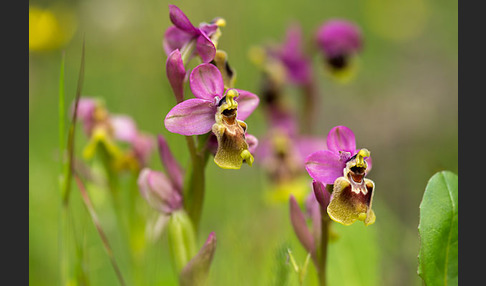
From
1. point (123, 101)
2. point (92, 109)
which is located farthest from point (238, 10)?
point (92, 109)

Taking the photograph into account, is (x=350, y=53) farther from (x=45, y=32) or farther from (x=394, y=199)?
(x=45, y=32)

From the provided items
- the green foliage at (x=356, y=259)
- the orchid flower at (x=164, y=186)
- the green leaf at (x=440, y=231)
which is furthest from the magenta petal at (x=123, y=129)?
the green leaf at (x=440, y=231)

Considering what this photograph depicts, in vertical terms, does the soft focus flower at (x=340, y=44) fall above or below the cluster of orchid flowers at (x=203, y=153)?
above

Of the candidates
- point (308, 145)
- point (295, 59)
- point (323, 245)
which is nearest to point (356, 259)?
point (308, 145)

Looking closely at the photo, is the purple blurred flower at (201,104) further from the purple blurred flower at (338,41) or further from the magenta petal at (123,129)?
the purple blurred flower at (338,41)

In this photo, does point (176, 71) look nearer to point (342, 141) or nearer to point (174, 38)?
point (174, 38)

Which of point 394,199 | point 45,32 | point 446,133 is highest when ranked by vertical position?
point 45,32

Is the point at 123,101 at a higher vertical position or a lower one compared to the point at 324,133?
higher
